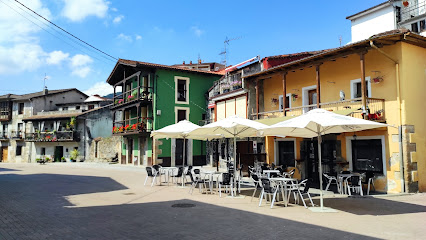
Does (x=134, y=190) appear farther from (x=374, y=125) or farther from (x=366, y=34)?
(x=366, y=34)

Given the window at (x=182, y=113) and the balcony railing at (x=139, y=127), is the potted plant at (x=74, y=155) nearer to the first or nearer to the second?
the balcony railing at (x=139, y=127)

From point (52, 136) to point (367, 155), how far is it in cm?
3777

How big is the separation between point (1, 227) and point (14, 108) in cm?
4573

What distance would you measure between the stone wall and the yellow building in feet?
78.6

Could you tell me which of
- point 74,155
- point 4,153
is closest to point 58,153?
point 74,155

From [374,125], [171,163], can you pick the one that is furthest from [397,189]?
[171,163]

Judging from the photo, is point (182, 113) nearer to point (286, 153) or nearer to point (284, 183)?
point (286, 153)

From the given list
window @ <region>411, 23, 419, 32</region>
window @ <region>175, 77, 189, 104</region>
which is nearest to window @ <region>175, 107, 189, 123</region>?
window @ <region>175, 77, 189, 104</region>

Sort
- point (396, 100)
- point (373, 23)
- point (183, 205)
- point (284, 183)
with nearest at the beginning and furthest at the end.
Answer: point (284, 183)
point (183, 205)
point (396, 100)
point (373, 23)

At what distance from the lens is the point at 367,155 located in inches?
487

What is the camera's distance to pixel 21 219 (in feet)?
22.9

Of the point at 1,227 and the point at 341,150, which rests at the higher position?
the point at 341,150

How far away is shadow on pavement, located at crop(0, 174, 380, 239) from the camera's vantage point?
570 cm

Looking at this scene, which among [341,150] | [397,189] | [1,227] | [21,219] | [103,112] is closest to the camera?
[1,227]
